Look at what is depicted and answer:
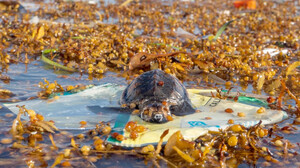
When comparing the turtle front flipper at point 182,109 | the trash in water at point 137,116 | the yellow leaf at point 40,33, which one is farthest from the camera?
the yellow leaf at point 40,33

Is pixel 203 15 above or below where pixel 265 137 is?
above

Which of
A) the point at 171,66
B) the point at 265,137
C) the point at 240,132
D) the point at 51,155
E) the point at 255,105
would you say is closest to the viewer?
the point at 51,155

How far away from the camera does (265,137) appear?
11.6ft

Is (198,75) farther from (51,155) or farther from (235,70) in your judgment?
(51,155)

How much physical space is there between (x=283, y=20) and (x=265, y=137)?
26.8 feet

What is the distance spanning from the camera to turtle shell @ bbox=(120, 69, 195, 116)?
12.3 feet

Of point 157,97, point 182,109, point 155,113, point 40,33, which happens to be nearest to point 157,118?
point 155,113

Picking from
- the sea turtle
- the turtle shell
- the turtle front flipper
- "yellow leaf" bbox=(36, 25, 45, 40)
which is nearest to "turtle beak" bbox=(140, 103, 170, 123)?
the sea turtle

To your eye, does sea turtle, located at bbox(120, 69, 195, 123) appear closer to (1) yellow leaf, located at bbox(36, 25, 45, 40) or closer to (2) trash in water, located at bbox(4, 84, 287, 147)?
(2) trash in water, located at bbox(4, 84, 287, 147)

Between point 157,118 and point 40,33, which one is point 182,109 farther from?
point 40,33

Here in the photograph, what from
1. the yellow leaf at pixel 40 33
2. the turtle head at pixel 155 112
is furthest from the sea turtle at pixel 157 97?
the yellow leaf at pixel 40 33

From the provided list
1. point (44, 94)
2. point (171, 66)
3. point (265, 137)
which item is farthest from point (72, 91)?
point (265, 137)

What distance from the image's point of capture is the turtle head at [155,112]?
Result: 354 centimetres

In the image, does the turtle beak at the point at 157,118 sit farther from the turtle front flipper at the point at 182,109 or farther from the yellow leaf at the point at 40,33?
the yellow leaf at the point at 40,33
